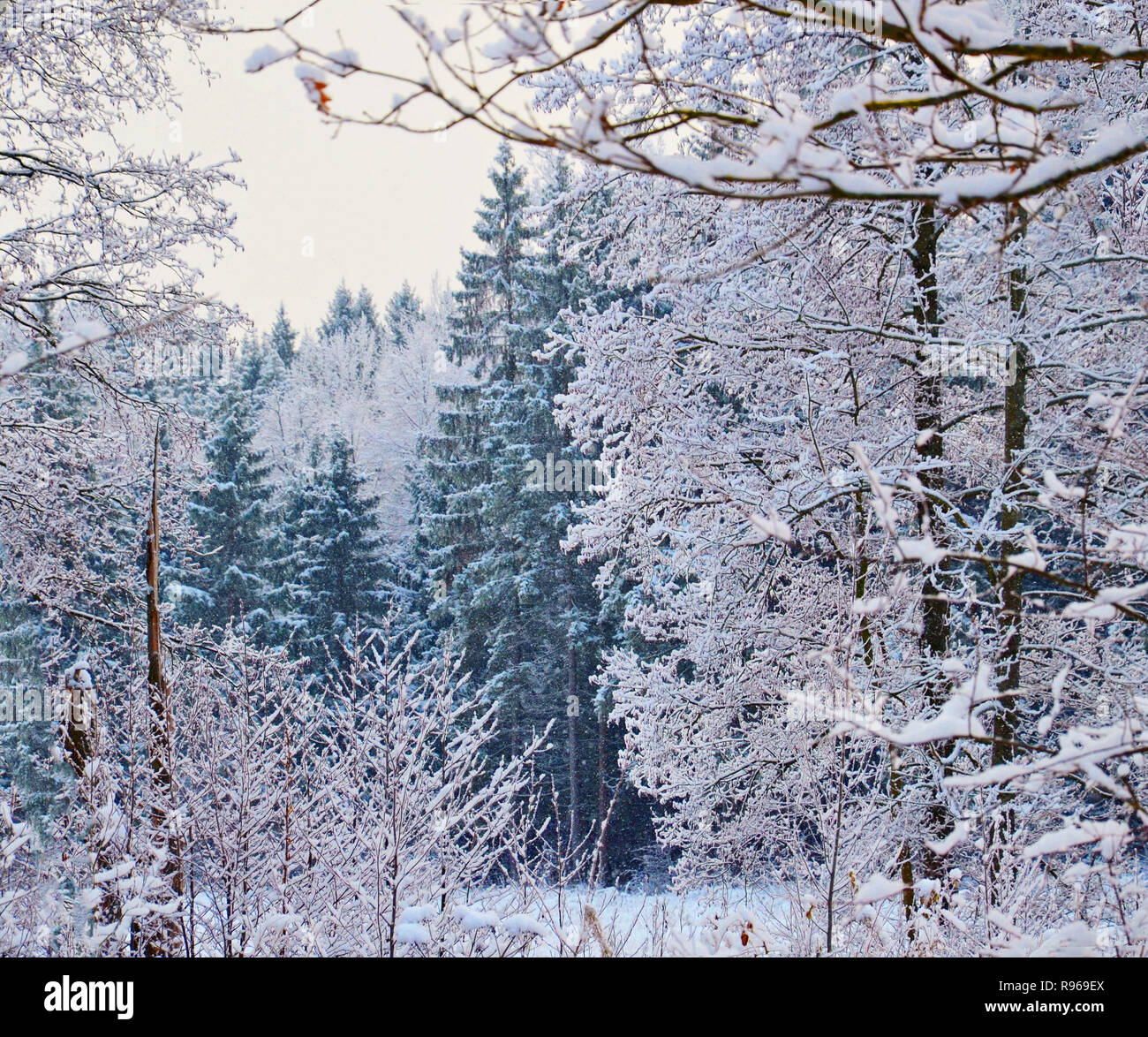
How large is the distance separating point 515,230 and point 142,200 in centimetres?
1624

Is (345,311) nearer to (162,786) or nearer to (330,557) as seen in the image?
(330,557)

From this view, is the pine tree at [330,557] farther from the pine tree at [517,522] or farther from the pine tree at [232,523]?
the pine tree at [517,522]

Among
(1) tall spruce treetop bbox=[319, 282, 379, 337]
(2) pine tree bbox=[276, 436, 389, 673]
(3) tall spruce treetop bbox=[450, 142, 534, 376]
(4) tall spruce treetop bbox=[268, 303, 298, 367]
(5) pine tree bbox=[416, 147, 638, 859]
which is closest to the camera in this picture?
(5) pine tree bbox=[416, 147, 638, 859]

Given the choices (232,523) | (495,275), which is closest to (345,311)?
(232,523)

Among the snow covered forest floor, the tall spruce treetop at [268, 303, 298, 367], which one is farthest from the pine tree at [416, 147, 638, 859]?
the tall spruce treetop at [268, 303, 298, 367]

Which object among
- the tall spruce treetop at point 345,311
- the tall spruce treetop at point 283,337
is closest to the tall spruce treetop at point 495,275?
the tall spruce treetop at point 283,337

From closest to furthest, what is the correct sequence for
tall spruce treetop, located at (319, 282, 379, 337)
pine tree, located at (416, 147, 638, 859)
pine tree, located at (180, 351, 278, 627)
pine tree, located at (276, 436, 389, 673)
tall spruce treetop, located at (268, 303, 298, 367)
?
pine tree, located at (416, 147, 638, 859)
pine tree, located at (276, 436, 389, 673)
pine tree, located at (180, 351, 278, 627)
tall spruce treetop, located at (268, 303, 298, 367)
tall spruce treetop, located at (319, 282, 379, 337)

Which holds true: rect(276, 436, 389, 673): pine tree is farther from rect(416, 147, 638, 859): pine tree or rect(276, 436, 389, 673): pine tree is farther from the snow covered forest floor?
the snow covered forest floor

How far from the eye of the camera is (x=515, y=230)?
20.7 m

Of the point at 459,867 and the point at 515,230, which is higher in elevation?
the point at 515,230

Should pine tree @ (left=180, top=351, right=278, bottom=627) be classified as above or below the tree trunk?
above

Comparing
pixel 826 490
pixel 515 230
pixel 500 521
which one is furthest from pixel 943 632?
pixel 515 230
